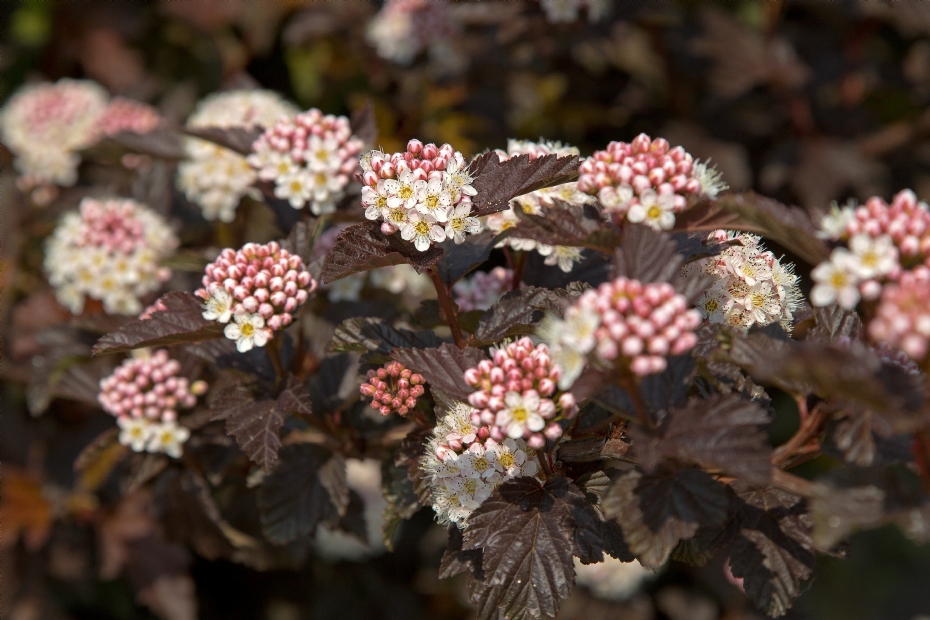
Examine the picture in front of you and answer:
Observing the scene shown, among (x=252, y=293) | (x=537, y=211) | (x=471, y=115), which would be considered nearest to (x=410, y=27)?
(x=471, y=115)

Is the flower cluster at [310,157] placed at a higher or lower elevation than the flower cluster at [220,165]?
higher

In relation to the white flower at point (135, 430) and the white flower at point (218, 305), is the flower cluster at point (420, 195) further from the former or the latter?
the white flower at point (135, 430)

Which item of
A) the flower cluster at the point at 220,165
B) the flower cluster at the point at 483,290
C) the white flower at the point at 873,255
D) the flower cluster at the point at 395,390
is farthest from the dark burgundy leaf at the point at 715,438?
the flower cluster at the point at 220,165

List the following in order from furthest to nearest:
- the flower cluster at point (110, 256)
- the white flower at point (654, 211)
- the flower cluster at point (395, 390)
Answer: the flower cluster at point (110, 256) → the flower cluster at point (395, 390) → the white flower at point (654, 211)

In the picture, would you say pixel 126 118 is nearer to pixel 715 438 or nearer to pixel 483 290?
pixel 483 290

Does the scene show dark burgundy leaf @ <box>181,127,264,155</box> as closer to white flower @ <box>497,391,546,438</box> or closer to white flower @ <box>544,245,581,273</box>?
white flower @ <box>544,245,581,273</box>

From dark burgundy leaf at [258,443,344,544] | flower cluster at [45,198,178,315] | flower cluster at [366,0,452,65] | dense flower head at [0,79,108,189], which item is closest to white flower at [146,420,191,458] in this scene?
dark burgundy leaf at [258,443,344,544]
